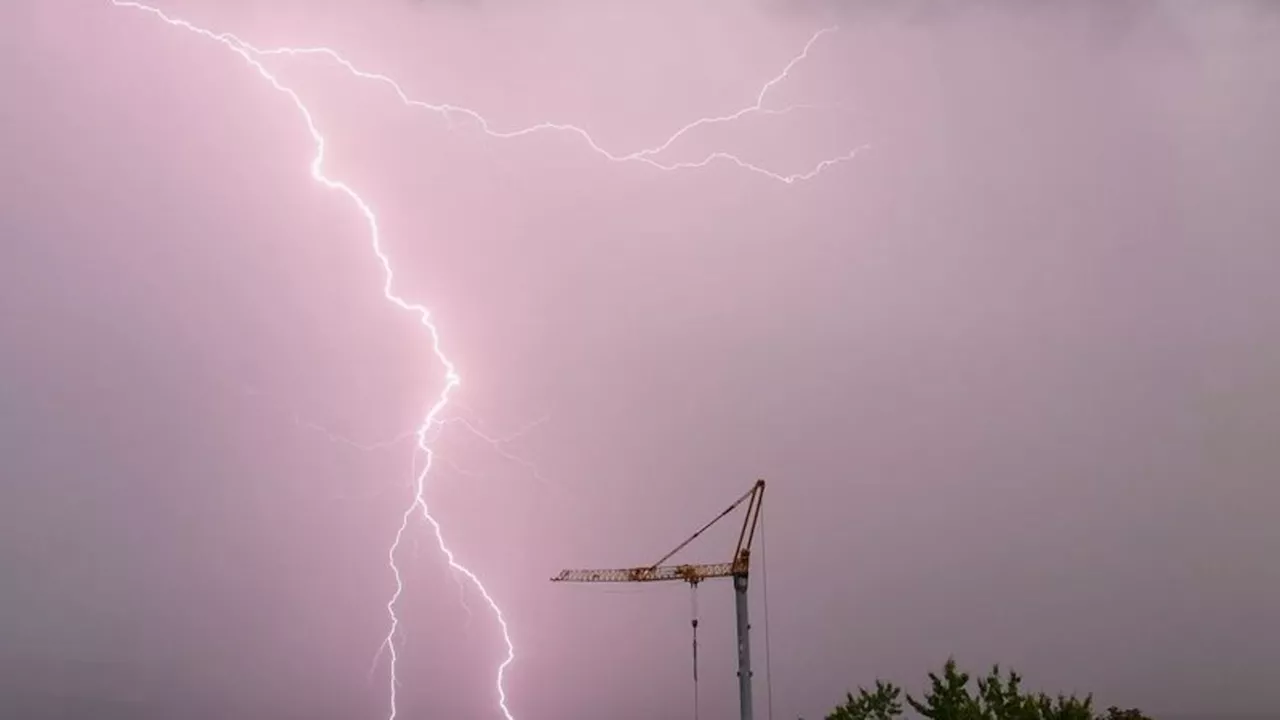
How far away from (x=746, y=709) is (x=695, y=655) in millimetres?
8604

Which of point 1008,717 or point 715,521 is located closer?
point 1008,717

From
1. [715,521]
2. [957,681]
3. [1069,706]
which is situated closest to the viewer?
[1069,706]

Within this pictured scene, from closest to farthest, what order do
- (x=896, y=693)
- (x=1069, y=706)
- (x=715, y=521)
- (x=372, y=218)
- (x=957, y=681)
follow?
(x=1069, y=706) → (x=957, y=681) → (x=896, y=693) → (x=372, y=218) → (x=715, y=521)

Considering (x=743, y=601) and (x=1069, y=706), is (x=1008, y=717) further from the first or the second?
(x=743, y=601)

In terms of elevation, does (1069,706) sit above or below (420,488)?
below

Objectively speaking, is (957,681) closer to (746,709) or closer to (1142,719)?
(1142,719)

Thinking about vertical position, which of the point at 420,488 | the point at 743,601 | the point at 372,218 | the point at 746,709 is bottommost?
the point at 746,709

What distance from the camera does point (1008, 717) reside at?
2942cm

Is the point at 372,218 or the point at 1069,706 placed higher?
the point at 372,218

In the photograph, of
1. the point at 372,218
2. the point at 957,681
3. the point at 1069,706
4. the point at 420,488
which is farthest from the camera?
the point at 372,218

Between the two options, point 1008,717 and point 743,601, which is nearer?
point 1008,717

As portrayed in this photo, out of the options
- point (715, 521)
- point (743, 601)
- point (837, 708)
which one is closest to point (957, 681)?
point (837, 708)

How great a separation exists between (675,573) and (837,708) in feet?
74.4

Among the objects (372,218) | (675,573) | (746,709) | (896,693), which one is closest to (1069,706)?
(896,693)
